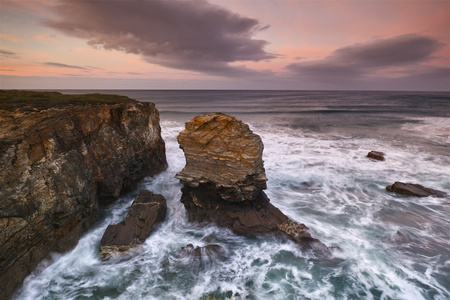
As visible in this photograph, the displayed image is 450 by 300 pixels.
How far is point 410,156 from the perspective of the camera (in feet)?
66.1

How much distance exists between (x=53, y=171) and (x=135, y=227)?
12.3 ft

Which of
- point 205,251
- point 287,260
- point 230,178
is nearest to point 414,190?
point 287,260

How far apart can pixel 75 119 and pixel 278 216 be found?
33.1 feet

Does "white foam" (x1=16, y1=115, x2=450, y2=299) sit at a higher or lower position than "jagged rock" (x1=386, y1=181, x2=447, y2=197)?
lower

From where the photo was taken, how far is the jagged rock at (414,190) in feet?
41.7

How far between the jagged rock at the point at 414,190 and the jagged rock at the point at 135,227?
1323 centimetres

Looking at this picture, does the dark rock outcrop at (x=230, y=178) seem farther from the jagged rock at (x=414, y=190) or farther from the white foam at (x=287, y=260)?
the jagged rock at (x=414, y=190)

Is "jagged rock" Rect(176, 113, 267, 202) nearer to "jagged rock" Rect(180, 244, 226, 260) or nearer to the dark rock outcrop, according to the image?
the dark rock outcrop

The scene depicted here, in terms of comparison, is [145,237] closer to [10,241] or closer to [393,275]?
[10,241]

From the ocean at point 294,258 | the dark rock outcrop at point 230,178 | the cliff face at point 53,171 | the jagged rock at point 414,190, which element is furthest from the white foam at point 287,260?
the cliff face at point 53,171

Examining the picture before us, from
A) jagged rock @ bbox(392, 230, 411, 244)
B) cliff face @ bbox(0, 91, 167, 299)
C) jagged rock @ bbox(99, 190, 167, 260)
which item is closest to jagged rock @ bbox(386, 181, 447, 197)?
jagged rock @ bbox(392, 230, 411, 244)

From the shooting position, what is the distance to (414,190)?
12883mm

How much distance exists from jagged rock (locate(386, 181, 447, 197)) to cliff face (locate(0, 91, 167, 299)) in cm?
1564

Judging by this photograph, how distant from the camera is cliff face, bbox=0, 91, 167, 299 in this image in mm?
7012
